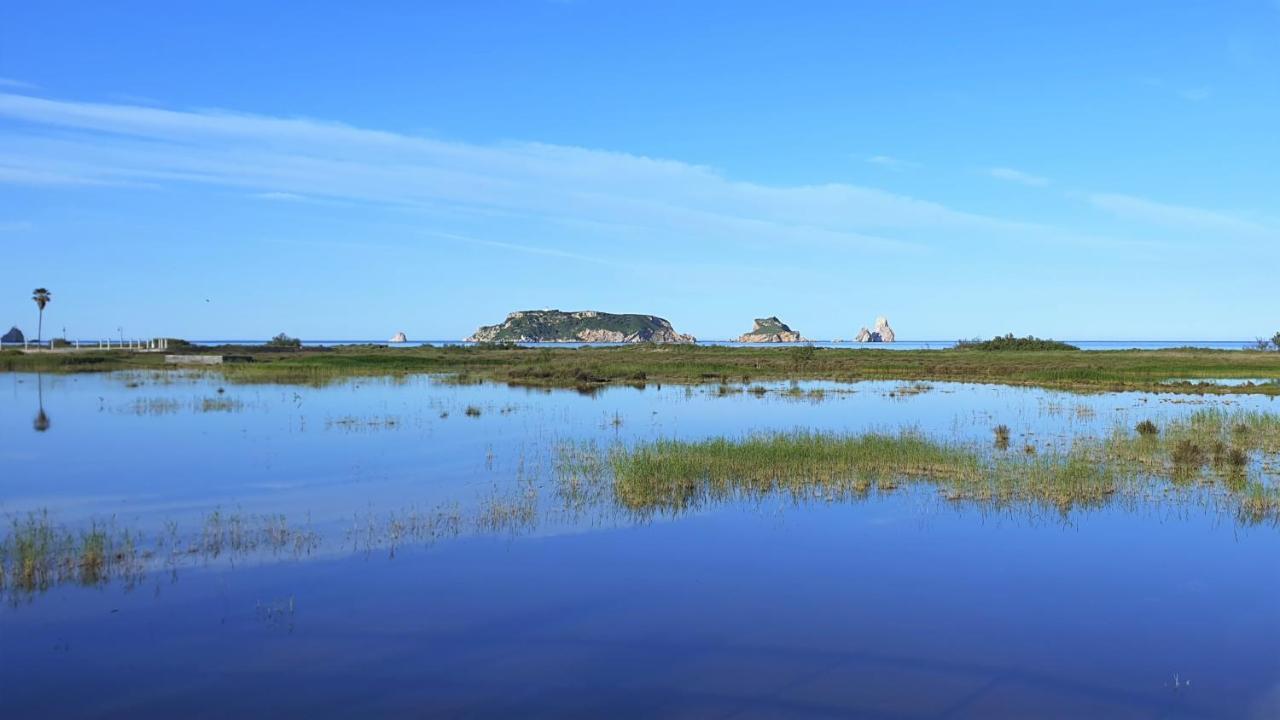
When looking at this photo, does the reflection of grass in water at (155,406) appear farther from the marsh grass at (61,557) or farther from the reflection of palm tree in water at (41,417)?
the marsh grass at (61,557)

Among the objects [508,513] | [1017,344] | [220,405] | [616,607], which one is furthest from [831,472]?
[1017,344]

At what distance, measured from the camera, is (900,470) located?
68.4 feet

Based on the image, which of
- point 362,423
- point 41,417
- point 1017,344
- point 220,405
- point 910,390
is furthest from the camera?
point 1017,344

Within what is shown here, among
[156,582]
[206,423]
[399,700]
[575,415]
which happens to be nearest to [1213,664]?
[399,700]

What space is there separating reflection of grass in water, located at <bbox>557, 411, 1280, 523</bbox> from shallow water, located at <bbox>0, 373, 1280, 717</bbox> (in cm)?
96

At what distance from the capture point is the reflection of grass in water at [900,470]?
59.2 feet

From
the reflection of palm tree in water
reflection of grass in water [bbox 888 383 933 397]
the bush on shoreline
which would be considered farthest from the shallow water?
the bush on shoreline

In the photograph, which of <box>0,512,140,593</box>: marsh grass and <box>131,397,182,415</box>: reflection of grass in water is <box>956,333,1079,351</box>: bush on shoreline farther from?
<box>0,512,140,593</box>: marsh grass

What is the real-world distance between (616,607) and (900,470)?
11.4 meters

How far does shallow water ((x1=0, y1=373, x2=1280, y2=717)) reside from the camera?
876 cm

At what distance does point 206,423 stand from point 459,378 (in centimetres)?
2685

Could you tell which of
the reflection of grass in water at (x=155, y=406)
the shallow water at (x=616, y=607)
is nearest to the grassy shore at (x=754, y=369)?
the reflection of grass in water at (x=155, y=406)

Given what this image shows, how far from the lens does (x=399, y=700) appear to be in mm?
8578

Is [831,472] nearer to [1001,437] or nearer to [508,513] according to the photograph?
[508,513]
